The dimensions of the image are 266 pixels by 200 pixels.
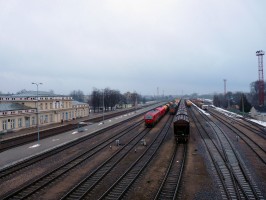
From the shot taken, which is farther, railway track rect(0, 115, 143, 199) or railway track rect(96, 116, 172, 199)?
railway track rect(0, 115, 143, 199)

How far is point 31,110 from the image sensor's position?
4772cm

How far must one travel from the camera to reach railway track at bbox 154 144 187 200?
1463 centimetres

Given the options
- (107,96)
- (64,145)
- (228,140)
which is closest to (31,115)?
(64,145)

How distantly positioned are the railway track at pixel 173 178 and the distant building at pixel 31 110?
2968cm

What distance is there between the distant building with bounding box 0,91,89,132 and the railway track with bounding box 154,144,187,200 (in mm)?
29681

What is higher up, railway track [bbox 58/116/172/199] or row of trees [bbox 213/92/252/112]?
row of trees [bbox 213/92/252/112]

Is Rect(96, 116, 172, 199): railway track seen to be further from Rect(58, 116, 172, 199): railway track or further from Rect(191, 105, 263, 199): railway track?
Rect(191, 105, 263, 199): railway track

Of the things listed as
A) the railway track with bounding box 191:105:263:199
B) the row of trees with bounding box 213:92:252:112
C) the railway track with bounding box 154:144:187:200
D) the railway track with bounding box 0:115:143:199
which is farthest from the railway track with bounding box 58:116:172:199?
the row of trees with bounding box 213:92:252:112

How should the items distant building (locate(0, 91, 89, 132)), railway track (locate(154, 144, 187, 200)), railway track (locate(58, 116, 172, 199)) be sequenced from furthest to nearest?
distant building (locate(0, 91, 89, 132))
railway track (locate(58, 116, 172, 199))
railway track (locate(154, 144, 187, 200))

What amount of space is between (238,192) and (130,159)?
34.2ft

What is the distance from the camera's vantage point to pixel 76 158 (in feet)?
77.4

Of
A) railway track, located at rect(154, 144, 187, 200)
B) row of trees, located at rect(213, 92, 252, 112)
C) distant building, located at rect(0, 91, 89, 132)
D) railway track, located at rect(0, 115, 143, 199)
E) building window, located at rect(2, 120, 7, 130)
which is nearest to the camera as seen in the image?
railway track, located at rect(154, 144, 187, 200)

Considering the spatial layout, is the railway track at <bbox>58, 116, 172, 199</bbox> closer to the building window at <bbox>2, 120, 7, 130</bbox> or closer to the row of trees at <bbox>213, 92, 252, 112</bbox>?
the building window at <bbox>2, 120, 7, 130</bbox>

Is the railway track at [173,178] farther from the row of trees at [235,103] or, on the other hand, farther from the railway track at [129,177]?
the row of trees at [235,103]
